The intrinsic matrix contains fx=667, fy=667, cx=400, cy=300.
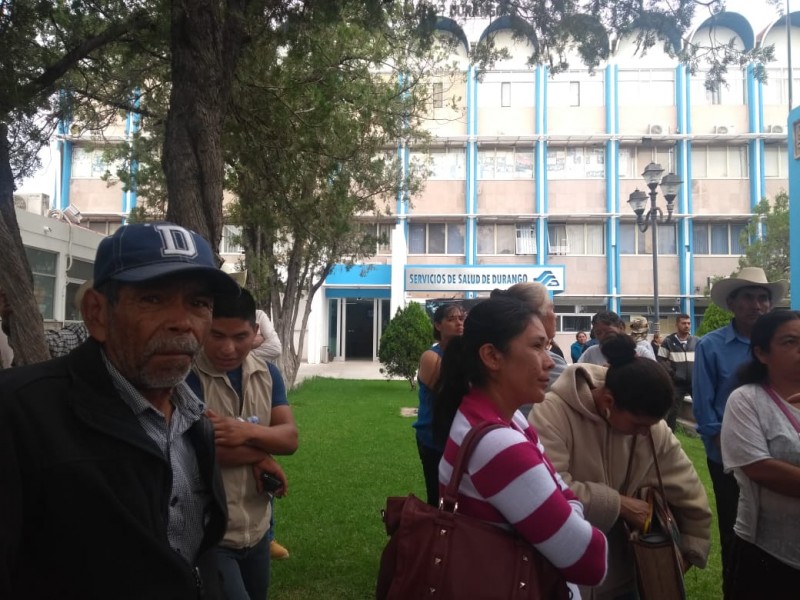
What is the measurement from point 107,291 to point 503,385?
1220 mm

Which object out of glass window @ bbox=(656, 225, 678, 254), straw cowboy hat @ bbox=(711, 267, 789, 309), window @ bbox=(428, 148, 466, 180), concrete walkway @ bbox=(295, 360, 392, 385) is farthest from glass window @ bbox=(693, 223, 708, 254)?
straw cowboy hat @ bbox=(711, 267, 789, 309)

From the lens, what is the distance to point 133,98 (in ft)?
30.8

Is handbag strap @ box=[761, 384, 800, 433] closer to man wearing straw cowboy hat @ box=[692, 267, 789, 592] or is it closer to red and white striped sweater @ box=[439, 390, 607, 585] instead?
man wearing straw cowboy hat @ box=[692, 267, 789, 592]

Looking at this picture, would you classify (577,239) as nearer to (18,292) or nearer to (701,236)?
(701,236)

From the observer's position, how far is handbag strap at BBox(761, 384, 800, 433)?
2.85 metres

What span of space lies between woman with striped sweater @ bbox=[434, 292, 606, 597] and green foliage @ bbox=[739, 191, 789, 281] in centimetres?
2865

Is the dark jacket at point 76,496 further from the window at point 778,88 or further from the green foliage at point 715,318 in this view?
the window at point 778,88

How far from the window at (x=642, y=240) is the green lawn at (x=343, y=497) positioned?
21.3 meters

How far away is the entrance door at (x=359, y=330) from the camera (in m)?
37.2

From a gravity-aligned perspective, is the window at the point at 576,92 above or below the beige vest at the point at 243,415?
above

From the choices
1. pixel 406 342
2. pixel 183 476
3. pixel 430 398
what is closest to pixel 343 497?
pixel 430 398

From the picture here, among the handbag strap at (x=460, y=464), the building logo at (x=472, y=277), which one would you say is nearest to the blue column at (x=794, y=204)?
the handbag strap at (x=460, y=464)

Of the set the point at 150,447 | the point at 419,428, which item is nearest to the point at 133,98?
the point at 419,428

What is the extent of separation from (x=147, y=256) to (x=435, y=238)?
32.8 metres
